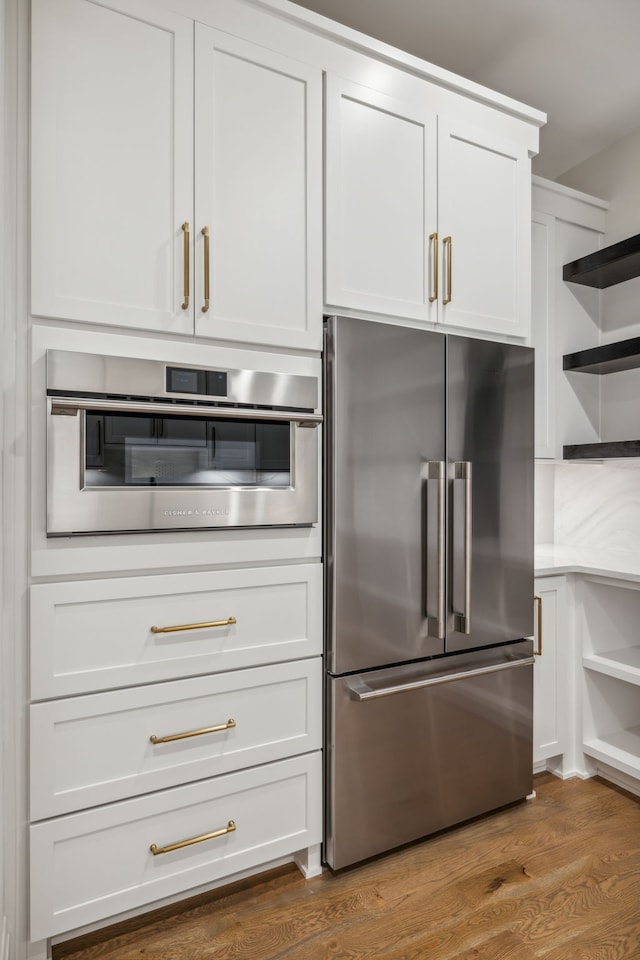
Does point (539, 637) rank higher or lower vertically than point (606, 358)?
lower

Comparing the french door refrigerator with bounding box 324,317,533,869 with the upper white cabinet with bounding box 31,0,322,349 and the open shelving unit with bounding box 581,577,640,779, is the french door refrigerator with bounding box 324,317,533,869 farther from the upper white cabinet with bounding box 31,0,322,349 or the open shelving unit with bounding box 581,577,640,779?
the open shelving unit with bounding box 581,577,640,779

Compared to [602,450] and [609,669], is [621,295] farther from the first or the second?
[609,669]

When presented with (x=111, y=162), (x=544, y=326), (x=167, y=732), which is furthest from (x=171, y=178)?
(x=544, y=326)

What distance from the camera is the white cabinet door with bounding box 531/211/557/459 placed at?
8.89 ft

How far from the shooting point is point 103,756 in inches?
58.1

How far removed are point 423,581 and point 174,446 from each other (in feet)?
2.95

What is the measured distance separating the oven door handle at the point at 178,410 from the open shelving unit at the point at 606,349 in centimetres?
152

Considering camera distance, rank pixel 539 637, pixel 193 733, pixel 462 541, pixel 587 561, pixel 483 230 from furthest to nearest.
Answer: pixel 587 561 < pixel 539 637 < pixel 483 230 < pixel 462 541 < pixel 193 733

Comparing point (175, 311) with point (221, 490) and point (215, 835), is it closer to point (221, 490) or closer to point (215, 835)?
point (221, 490)

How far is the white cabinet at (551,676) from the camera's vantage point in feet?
7.56

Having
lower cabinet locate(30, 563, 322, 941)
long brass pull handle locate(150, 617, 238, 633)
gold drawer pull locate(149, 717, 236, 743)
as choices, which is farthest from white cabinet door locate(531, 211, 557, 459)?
gold drawer pull locate(149, 717, 236, 743)

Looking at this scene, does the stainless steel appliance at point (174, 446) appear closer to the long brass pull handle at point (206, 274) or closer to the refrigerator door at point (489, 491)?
the long brass pull handle at point (206, 274)

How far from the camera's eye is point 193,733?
5.17 ft

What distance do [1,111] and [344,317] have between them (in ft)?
3.16
